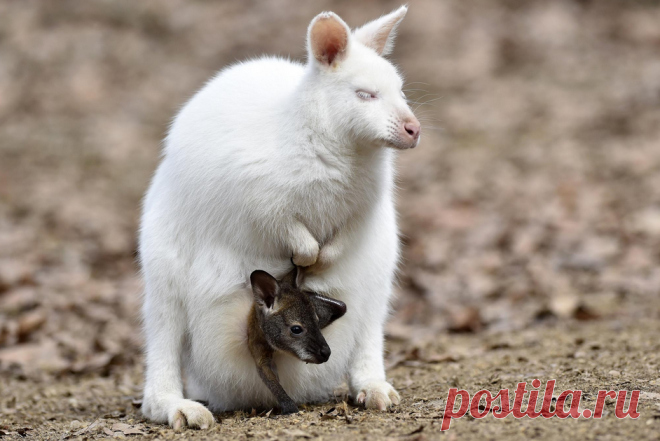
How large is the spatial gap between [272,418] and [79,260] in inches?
190

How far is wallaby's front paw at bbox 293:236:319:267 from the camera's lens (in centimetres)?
339

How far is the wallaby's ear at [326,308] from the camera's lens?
11.4 feet

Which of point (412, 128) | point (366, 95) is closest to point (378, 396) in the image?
point (412, 128)

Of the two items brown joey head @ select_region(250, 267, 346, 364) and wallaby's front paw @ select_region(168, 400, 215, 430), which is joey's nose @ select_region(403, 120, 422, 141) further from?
wallaby's front paw @ select_region(168, 400, 215, 430)

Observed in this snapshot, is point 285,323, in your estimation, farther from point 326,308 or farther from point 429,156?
point 429,156

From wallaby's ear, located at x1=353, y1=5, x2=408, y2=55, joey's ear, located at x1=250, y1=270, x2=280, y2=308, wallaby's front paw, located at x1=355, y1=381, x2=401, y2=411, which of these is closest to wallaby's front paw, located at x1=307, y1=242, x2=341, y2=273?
joey's ear, located at x1=250, y1=270, x2=280, y2=308

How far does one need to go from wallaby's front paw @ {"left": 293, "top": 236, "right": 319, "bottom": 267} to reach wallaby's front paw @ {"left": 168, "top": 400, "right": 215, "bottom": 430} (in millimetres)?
775

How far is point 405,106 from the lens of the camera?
10.9 ft

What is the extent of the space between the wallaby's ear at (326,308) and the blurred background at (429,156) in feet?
3.47

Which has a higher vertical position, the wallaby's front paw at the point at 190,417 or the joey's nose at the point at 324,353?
the joey's nose at the point at 324,353

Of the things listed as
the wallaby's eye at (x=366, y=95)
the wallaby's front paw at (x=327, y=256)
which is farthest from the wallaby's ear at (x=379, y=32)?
the wallaby's front paw at (x=327, y=256)

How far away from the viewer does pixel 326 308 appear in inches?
137

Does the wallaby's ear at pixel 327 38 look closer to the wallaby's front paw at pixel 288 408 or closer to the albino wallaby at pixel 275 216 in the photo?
the albino wallaby at pixel 275 216

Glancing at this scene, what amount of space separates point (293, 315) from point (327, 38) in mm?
1197
